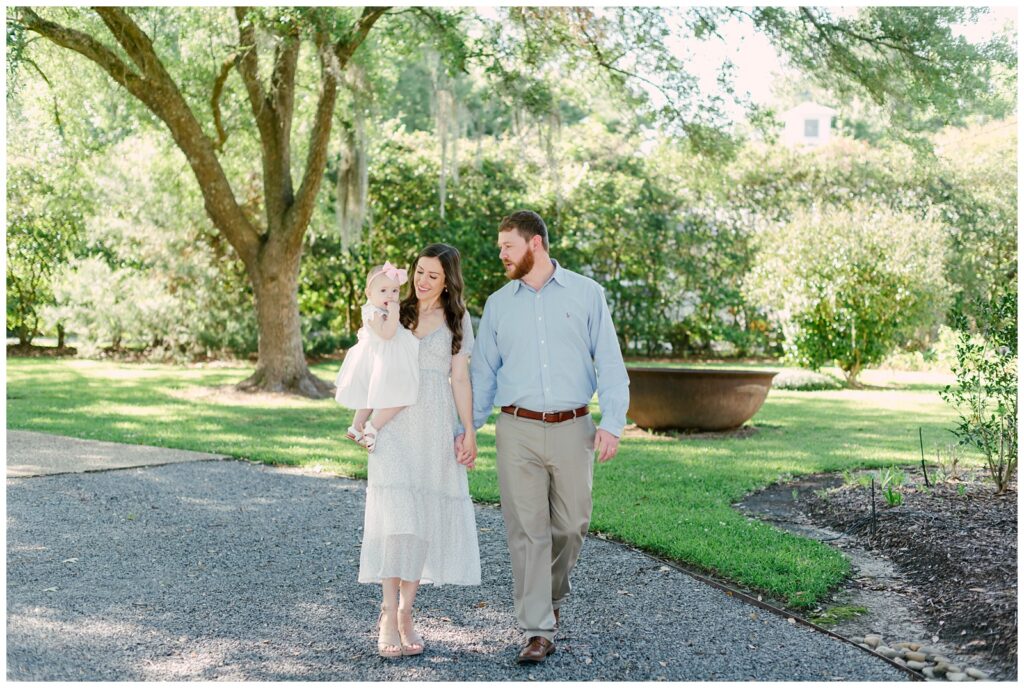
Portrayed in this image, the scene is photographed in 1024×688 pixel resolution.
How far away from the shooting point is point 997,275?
2069 centimetres

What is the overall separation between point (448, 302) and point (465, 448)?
59 centimetres

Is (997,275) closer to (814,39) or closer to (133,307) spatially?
(814,39)

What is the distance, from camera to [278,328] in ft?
43.1

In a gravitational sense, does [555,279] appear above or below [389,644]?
above

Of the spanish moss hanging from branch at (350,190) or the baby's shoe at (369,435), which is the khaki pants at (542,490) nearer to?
the baby's shoe at (369,435)

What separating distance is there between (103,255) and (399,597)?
17.1 m

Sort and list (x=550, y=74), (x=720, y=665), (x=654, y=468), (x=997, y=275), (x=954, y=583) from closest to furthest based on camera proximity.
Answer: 1. (x=720, y=665)
2. (x=954, y=583)
3. (x=654, y=468)
4. (x=550, y=74)
5. (x=997, y=275)

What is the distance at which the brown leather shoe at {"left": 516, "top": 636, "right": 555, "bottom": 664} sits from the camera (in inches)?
145

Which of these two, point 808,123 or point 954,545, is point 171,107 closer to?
point 954,545

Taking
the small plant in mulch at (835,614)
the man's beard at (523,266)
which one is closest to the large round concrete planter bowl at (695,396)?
the small plant in mulch at (835,614)

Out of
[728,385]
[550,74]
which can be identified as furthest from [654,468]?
[550,74]

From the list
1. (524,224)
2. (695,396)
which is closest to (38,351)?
(695,396)

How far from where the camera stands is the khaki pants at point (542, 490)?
3891mm

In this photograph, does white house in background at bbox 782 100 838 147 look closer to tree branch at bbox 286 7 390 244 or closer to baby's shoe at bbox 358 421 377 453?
tree branch at bbox 286 7 390 244
